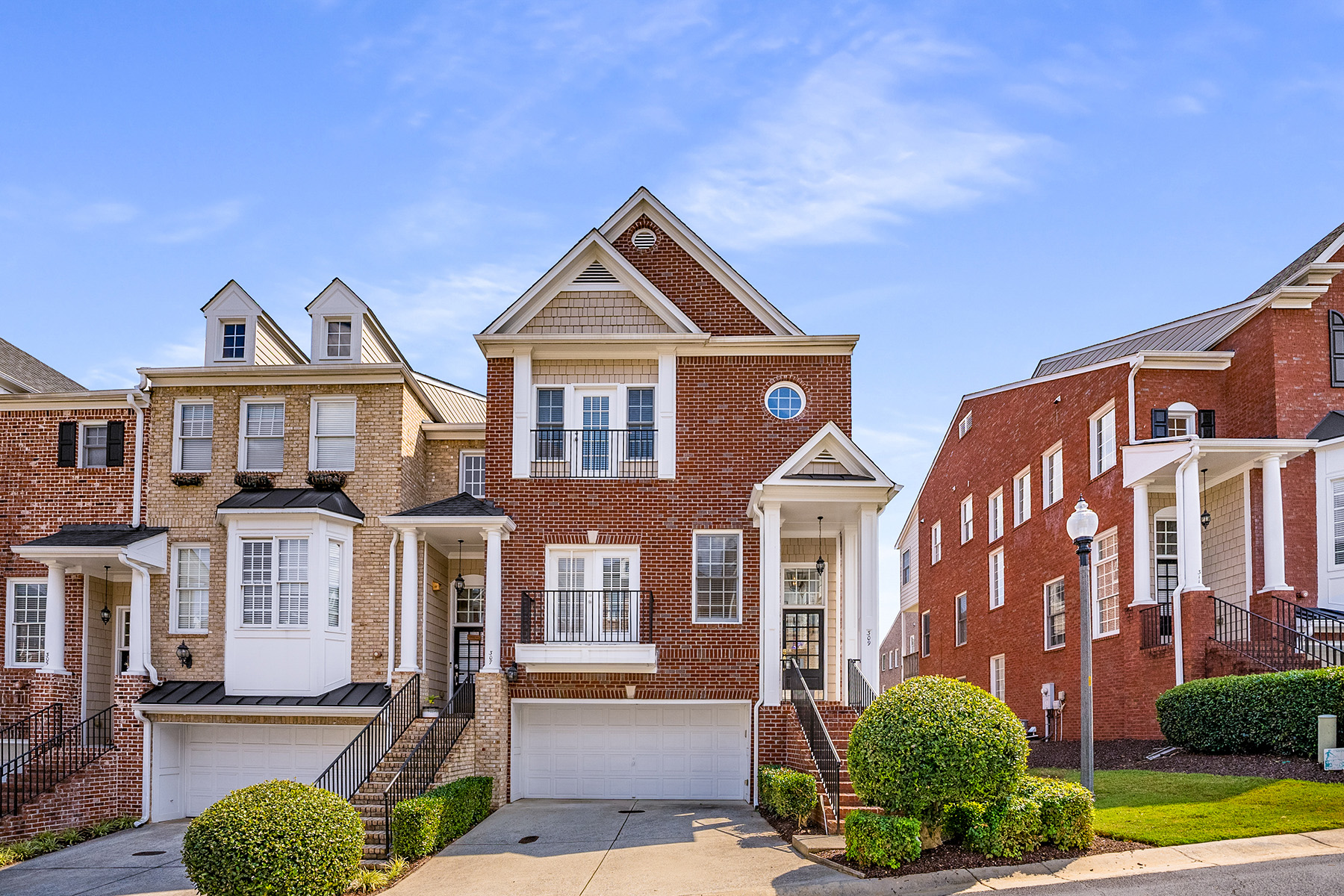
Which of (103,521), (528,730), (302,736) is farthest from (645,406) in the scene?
(103,521)

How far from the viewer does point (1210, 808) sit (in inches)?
552

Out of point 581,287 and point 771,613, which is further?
point 581,287

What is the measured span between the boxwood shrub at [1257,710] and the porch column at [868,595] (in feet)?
15.2

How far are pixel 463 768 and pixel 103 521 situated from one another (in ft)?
28.8

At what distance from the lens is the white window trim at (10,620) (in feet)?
74.6

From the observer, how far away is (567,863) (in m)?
15.4

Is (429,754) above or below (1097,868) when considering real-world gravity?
above

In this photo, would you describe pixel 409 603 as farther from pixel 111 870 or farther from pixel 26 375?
pixel 26 375

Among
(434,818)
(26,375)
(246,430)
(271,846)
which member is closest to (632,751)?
(434,818)

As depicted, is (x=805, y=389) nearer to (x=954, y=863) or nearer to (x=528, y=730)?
(x=528, y=730)

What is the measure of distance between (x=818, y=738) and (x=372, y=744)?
6928 millimetres

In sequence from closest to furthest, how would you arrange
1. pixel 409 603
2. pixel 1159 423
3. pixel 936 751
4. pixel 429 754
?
pixel 936 751 < pixel 429 754 < pixel 409 603 < pixel 1159 423

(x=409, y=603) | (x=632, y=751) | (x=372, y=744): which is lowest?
(x=632, y=751)

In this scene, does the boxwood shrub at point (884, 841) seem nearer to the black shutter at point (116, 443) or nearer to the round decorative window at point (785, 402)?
the round decorative window at point (785, 402)
